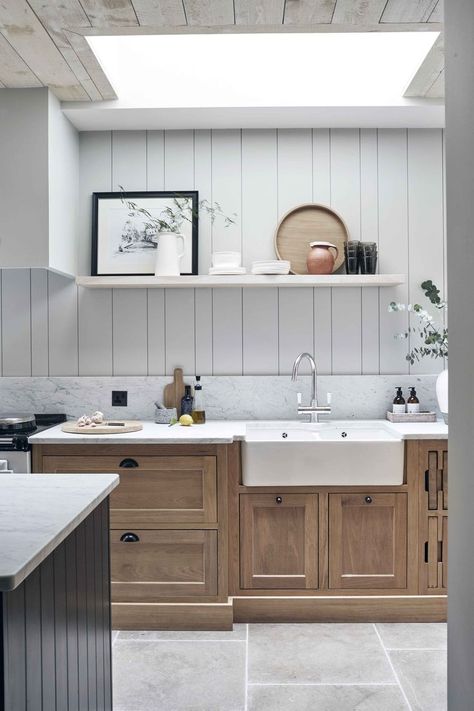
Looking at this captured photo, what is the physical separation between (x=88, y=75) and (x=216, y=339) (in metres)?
1.41

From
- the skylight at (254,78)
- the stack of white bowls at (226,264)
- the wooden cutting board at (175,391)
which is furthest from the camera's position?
the wooden cutting board at (175,391)

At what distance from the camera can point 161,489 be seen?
2.76 meters

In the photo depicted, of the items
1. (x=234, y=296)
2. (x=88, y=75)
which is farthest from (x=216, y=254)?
(x=88, y=75)

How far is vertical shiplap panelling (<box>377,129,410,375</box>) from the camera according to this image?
3.37 meters

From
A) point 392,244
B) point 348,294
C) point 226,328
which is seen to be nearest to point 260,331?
point 226,328

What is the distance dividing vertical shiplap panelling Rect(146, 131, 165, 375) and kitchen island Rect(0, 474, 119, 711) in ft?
5.34

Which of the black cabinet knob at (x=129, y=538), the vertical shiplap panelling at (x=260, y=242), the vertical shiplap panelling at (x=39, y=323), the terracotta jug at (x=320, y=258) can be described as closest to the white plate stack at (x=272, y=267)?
the terracotta jug at (x=320, y=258)

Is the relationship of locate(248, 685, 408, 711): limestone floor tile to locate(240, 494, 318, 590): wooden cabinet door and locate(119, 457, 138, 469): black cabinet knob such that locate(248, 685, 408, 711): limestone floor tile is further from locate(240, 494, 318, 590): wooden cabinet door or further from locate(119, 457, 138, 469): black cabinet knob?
locate(119, 457, 138, 469): black cabinet knob

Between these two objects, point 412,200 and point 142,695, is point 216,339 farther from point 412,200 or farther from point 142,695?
point 142,695

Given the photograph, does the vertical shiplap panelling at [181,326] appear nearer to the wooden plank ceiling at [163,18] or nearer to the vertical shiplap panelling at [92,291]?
the vertical shiplap panelling at [92,291]

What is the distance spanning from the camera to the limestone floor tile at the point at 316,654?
2.35 m

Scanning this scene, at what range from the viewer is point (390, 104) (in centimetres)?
303

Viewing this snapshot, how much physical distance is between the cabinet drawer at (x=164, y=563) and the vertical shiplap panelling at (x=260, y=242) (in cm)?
101

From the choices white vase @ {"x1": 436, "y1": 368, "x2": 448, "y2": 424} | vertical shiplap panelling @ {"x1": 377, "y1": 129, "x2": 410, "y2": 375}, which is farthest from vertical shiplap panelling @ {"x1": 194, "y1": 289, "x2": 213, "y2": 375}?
white vase @ {"x1": 436, "y1": 368, "x2": 448, "y2": 424}
